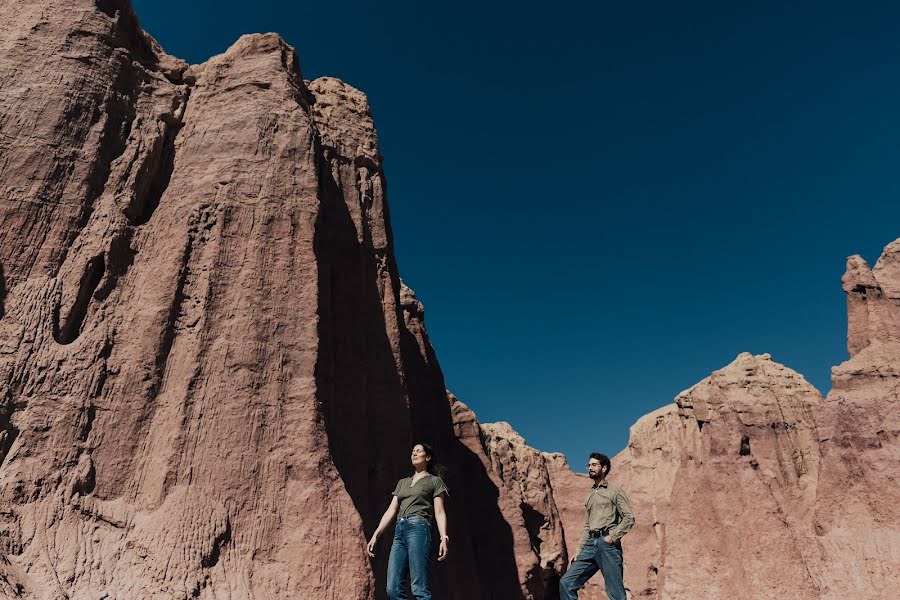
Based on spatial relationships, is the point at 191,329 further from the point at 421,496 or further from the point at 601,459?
the point at 601,459

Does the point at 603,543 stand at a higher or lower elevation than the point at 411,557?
higher

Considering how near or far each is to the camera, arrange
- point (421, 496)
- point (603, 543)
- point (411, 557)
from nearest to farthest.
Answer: point (411, 557), point (421, 496), point (603, 543)

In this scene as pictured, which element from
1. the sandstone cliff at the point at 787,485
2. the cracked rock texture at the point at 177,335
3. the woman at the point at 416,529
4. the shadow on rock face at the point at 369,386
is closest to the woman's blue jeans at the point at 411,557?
the woman at the point at 416,529

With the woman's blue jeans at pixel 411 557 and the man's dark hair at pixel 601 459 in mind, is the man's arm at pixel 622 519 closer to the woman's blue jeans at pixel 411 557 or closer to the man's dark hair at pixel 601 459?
the man's dark hair at pixel 601 459

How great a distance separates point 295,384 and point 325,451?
1.31 metres

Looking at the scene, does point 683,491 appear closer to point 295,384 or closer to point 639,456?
point 639,456

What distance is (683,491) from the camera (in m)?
34.7

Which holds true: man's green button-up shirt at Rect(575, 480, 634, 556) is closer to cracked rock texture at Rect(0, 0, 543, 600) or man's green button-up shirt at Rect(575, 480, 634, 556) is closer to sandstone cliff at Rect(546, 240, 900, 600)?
cracked rock texture at Rect(0, 0, 543, 600)

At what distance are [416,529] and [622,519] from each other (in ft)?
8.02

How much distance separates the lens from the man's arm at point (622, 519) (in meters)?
7.50

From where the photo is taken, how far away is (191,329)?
11227mm

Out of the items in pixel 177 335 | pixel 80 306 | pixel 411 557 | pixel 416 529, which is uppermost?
pixel 80 306

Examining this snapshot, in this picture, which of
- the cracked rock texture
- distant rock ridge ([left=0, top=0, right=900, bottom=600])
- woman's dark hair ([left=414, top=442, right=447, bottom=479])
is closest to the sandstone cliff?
distant rock ridge ([left=0, top=0, right=900, bottom=600])

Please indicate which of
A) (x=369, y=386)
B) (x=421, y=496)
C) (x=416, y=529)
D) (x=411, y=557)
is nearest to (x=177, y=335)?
(x=369, y=386)
